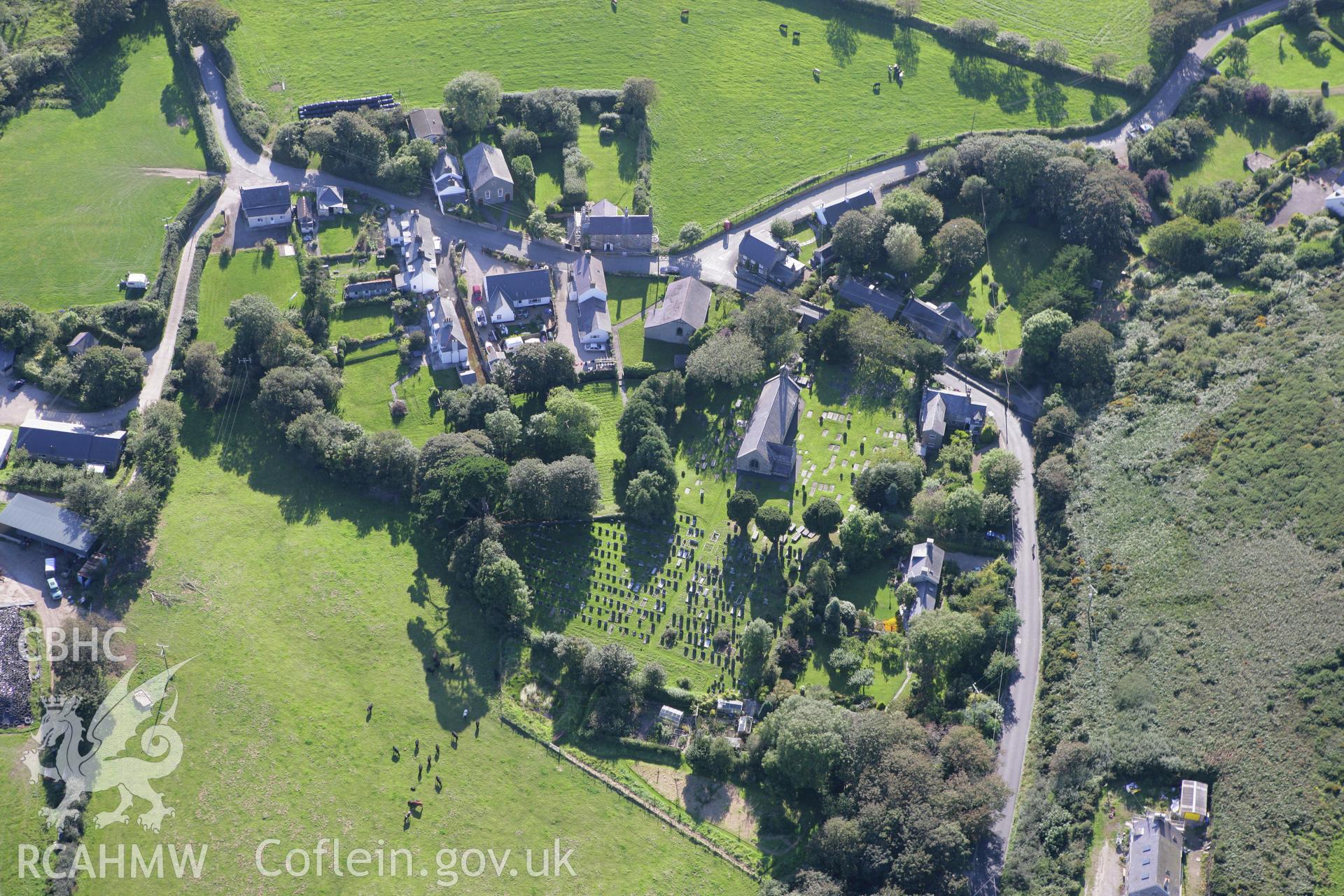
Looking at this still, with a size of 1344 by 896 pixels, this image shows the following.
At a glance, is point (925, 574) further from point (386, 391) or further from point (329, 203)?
point (329, 203)

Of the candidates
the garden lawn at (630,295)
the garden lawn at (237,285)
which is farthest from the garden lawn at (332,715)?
the garden lawn at (630,295)

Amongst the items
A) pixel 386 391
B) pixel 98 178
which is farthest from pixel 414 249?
pixel 98 178

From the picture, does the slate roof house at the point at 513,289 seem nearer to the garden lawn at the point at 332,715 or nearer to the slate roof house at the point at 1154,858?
the garden lawn at the point at 332,715

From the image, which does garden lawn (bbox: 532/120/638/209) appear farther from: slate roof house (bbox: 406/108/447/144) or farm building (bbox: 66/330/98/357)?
farm building (bbox: 66/330/98/357)

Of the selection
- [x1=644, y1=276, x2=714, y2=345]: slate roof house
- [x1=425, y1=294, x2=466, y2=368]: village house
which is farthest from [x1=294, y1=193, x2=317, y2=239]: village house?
[x1=644, y1=276, x2=714, y2=345]: slate roof house

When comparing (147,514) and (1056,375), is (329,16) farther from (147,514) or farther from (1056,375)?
(1056,375)
